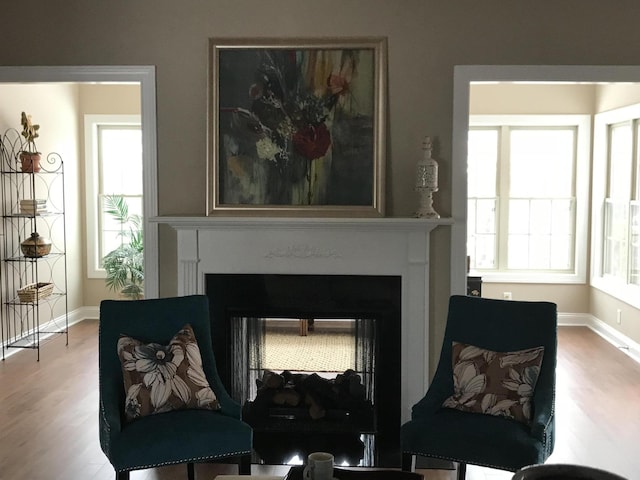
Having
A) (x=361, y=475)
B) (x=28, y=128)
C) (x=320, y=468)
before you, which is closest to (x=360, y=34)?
(x=361, y=475)

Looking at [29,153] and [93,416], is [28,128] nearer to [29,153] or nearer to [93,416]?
[29,153]

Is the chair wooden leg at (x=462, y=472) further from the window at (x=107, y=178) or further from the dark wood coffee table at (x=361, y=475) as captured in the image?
the window at (x=107, y=178)

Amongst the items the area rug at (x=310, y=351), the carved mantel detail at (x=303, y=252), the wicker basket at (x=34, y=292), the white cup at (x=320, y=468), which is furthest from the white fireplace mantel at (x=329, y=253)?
the wicker basket at (x=34, y=292)

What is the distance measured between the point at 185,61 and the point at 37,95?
3165 mm

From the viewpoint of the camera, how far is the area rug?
14.4 feet

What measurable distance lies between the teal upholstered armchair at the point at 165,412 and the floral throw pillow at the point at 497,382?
3.19 feet

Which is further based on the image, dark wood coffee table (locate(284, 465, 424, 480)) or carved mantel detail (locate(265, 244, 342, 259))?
carved mantel detail (locate(265, 244, 342, 259))

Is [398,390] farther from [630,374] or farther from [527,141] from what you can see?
[527,141]

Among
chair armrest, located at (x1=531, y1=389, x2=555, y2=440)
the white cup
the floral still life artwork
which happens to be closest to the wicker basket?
the floral still life artwork

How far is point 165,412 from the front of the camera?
10.7 feet

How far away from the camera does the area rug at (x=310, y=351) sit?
4.39 metres

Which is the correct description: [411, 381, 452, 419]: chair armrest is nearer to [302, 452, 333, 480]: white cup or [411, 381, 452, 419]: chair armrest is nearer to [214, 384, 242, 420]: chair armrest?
[214, 384, 242, 420]: chair armrest

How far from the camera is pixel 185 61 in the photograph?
4332 millimetres

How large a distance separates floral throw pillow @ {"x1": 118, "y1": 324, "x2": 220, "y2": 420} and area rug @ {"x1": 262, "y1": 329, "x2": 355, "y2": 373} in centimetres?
106
